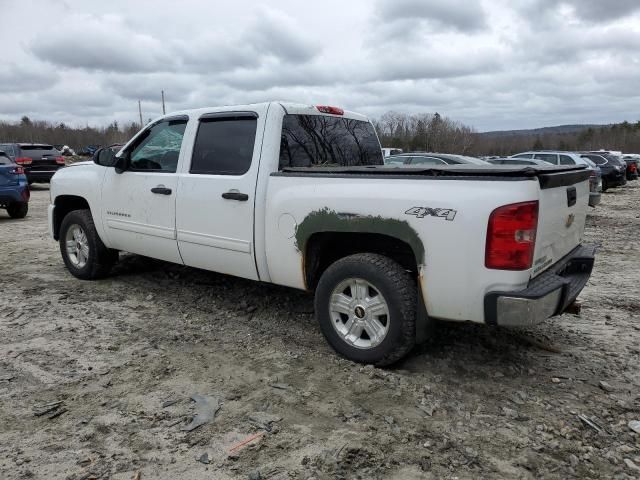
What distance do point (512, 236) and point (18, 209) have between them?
A: 11697mm

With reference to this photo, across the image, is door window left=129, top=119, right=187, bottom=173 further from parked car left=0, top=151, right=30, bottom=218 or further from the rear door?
parked car left=0, top=151, right=30, bottom=218

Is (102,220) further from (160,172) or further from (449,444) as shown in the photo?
(449,444)

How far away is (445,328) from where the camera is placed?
15.0 ft

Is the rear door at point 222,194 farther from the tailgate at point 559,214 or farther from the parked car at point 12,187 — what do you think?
the parked car at point 12,187

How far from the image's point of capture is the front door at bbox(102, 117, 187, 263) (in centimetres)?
493

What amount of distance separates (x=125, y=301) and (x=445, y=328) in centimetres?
317

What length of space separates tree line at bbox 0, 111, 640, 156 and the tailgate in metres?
58.3

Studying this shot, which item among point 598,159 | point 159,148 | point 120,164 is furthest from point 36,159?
point 598,159

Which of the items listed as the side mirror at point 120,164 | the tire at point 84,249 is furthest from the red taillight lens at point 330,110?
the tire at point 84,249

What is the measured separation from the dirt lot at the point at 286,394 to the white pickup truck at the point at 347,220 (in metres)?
0.51

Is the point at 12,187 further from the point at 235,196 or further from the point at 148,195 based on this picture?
the point at 235,196

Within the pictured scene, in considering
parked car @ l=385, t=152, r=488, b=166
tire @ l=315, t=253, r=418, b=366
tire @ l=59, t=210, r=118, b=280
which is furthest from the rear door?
parked car @ l=385, t=152, r=488, b=166

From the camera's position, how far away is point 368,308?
372 cm

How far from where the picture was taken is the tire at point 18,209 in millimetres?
11578
